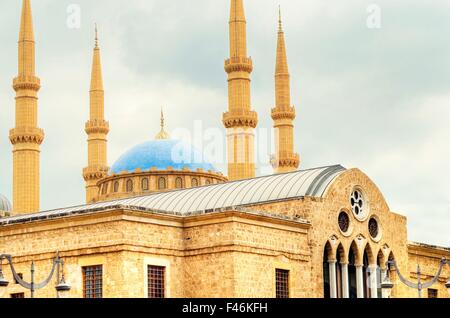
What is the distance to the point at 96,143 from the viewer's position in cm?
6825

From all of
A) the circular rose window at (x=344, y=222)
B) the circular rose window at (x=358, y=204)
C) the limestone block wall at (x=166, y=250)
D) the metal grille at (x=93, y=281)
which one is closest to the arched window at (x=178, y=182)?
the circular rose window at (x=358, y=204)

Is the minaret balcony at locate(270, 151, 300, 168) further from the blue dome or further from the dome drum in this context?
the dome drum

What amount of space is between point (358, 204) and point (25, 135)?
87.5ft

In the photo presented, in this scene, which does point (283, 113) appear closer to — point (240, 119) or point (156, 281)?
point (240, 119)

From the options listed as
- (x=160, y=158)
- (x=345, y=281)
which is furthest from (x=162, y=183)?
(x=345, y=281)

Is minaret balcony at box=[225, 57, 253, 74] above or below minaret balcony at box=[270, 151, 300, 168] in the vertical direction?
above

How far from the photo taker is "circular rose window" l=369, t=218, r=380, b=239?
39031 mm

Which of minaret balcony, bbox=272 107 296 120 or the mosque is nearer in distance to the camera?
the mosque

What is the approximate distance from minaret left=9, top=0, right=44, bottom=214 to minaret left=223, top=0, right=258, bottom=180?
11388 mm

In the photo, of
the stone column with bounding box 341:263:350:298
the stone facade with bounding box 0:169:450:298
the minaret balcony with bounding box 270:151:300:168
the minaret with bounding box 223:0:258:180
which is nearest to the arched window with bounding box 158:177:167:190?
the minaret with bounding box 223:0:258:180

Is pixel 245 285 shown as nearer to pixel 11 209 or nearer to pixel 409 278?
pixel 409 278

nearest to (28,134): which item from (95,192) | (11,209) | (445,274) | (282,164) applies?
(11,209)

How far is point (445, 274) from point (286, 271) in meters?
11.6
